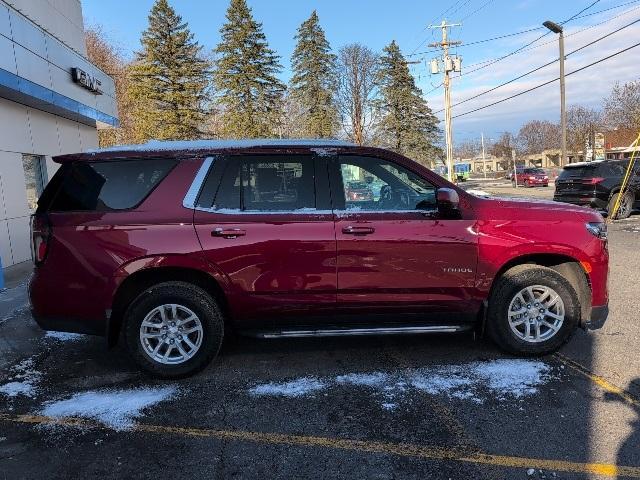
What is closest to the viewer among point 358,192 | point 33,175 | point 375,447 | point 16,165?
point 375,447

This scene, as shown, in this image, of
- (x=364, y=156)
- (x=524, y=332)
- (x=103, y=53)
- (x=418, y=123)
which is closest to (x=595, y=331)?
(x=524, y=332)

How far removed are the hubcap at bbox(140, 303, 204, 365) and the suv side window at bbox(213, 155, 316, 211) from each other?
3.06 feet

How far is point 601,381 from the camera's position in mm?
4059

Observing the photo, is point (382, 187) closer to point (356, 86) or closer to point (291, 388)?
point (291, 388)

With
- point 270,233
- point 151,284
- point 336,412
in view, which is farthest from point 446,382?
point 151,284

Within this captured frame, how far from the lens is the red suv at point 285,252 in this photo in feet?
14.1

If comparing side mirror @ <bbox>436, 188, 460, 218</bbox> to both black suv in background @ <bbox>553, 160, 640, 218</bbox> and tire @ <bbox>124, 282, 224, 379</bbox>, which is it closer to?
tire @ <bbox>124, 282, 224, 379</bbox>

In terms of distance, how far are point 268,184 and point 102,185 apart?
136 cm

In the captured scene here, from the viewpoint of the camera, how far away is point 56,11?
15.9 meters

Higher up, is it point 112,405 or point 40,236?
point 40,236

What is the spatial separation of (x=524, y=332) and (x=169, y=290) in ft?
9.97

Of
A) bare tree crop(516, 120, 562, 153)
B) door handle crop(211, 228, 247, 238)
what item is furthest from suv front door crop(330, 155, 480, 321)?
bare tree crop(516, 120, 562, 153)

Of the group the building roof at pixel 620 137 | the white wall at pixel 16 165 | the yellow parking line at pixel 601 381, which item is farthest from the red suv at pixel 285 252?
the building roof at pixel 620 137

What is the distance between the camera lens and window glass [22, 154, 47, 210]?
40.8ft
